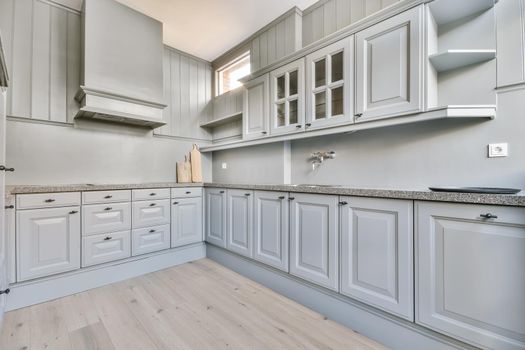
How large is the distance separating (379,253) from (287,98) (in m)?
1.60

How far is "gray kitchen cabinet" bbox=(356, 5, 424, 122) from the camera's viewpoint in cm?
154

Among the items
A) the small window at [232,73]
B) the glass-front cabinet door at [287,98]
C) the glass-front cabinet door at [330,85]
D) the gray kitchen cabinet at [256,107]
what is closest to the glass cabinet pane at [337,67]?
the glass-front cabinet door at [330,85]

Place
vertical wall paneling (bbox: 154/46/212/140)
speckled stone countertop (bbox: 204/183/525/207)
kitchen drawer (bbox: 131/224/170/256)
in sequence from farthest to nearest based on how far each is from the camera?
vertical wall paneling (bbox: 154/46/212/140)
kitchen drawer (bbox: 131/224/170/256)
speckled stone countertop (bbox: 204/183/525/207)

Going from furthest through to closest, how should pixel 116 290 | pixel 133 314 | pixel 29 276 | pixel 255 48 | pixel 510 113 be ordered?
pixel 255 48 < pixel 116 290 < pixel 29 276 < pixel 133 314 < pixel 510 113

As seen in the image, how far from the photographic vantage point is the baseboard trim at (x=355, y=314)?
134 centimetres

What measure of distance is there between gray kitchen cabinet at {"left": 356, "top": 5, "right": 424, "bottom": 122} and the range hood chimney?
2.18 metres

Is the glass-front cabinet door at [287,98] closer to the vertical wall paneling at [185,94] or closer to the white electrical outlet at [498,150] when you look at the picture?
the white electrical outlet at [498,150]

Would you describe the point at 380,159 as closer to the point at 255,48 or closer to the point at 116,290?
the point at 255,48

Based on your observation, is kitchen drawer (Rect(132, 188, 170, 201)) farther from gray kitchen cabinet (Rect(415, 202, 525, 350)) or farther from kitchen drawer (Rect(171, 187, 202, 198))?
gray kitchen cabinet (Rect(415, 202, 525, 350))

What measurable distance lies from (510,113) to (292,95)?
5.07ft

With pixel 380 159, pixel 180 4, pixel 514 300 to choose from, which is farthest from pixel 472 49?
pixel 180 4

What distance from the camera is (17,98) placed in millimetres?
2244

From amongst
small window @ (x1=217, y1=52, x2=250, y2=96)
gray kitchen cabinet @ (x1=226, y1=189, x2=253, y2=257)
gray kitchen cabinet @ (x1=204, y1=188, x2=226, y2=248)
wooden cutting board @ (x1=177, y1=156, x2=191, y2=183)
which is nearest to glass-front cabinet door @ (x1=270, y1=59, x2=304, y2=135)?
A: gray kitchen cabinet @ (x1=226, y1=189, x2=253, y2=257)

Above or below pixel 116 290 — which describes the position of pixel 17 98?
above
